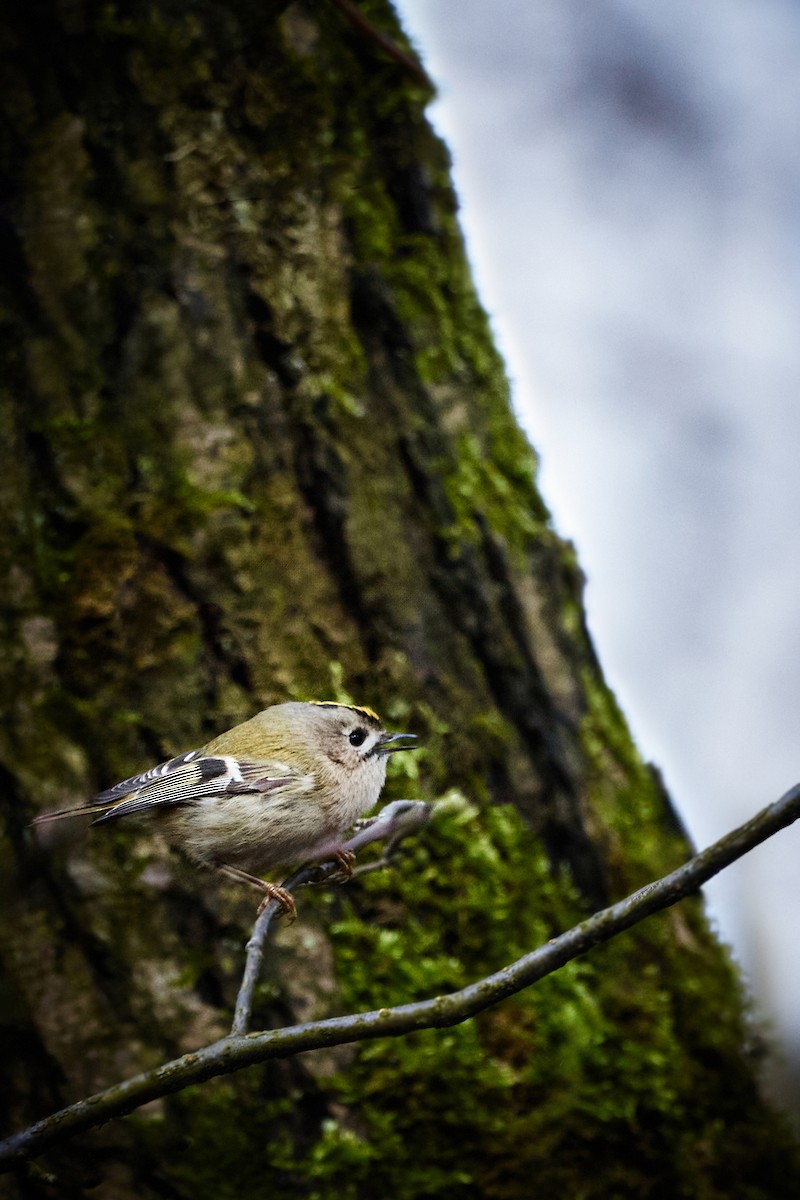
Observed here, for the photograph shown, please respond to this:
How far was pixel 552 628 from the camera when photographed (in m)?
2.41

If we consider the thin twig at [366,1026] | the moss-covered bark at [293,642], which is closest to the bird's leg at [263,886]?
the thin twig at [366,1026]

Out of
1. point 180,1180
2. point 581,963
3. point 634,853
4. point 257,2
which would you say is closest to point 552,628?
point 634,853

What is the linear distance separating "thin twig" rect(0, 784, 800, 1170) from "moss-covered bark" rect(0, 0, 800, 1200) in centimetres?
101

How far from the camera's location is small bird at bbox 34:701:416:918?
117 centimetres

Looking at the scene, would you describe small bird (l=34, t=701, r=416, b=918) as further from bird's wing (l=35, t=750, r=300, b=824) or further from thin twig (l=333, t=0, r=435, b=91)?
thin twig (l=333, t=0, r=435, b=91)

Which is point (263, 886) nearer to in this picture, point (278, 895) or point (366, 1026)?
point (278, 895)

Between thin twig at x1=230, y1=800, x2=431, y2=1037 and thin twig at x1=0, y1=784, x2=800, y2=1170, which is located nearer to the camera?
thin twig at x1=0, y1=784, x2=800, y2=1170

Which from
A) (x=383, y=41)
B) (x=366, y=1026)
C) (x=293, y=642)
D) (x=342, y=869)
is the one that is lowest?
(x=366, y=1026)

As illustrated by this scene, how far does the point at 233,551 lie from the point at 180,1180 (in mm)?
1187

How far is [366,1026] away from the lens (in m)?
0.87

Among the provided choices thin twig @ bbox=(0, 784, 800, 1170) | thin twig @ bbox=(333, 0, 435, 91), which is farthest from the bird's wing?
thin twig @ bbox=(333, 0, 435, 91)

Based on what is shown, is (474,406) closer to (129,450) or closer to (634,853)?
(129,450)

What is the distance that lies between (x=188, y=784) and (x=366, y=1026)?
497 mm

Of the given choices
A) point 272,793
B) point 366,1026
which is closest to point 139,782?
point 272,793
